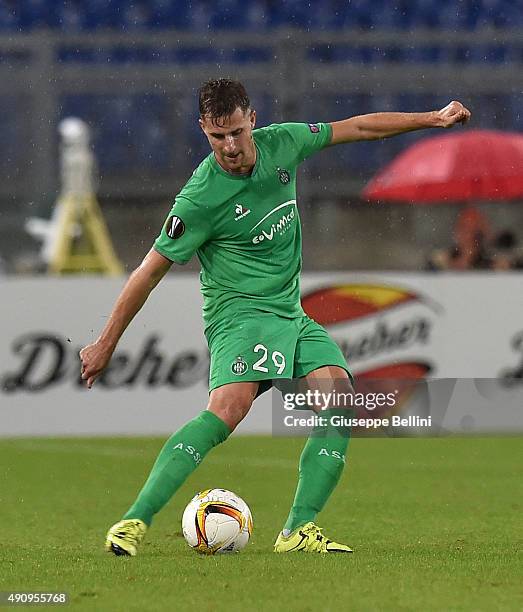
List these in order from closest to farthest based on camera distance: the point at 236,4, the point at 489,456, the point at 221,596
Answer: the point at 221,596 → the point at 489,456 → the point at 236,4

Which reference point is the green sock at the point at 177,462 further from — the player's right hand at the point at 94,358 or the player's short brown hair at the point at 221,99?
the player's short brown hair at the point at 221,99

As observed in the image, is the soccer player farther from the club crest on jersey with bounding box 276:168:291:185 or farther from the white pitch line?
the white pitch line

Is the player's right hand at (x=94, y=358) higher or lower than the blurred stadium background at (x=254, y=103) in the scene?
lower

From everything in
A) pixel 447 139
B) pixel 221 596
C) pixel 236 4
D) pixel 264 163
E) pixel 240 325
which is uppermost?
pixel 236 4

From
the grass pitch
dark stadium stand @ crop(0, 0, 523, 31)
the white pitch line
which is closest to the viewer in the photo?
the grass pitch

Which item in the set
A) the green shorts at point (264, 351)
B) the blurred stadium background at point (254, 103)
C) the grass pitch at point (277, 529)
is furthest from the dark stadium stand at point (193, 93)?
the green shorts at point (264, 351)

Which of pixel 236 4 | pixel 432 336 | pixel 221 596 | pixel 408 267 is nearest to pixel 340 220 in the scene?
pixel 408 267

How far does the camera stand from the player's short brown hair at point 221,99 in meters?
4.82

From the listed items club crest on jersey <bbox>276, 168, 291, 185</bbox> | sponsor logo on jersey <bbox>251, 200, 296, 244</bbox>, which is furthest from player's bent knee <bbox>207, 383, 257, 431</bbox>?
club crest on jersey <bbox>276, 168, 291, 185</bbox>

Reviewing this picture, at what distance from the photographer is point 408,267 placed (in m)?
12.1

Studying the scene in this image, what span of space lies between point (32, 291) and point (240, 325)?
579 centimetres

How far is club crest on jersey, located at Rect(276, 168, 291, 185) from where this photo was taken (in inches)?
203

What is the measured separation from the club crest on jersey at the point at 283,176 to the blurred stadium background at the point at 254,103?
6.27 m

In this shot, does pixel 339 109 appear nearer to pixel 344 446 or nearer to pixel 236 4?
pixel 236 4
